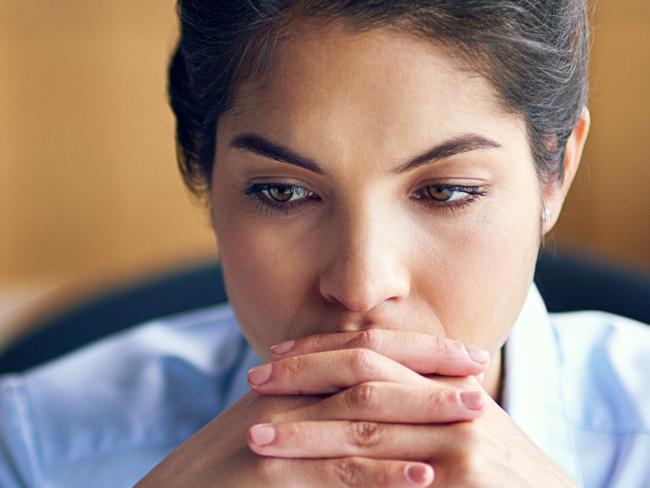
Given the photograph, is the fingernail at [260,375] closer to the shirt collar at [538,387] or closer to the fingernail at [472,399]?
the fingernail at [472,399]

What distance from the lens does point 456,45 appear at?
3.29 ft

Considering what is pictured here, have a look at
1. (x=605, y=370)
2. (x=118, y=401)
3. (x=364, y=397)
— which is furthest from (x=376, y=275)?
(x=118, y=401)

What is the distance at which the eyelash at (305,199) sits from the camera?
40.6 inches

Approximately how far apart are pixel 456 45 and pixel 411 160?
125mm

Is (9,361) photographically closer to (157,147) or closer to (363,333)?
(363,333)

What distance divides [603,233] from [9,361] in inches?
72.4

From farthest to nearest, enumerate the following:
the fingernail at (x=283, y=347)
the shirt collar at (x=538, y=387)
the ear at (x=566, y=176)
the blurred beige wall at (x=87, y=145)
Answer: the blurred beige wall at (x=87, y=145), the shirt collar at (x=538, y=387), the ear at (x=566, y=176), the fingernail at (x=283, y=347)

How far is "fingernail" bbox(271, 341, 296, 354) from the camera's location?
1.03 m

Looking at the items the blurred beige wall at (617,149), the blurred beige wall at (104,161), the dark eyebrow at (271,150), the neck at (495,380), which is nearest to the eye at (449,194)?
the dark eyebrow at (271,150)

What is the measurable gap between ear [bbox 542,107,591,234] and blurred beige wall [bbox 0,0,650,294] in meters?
1.66

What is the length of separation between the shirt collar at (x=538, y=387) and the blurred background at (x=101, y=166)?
1.59 meters

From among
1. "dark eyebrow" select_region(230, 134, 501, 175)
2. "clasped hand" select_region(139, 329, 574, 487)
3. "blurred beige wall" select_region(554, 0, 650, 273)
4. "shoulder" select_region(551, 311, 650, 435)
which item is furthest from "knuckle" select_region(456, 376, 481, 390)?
"blurred beige wall" select_region(554, 0, 650, 273)

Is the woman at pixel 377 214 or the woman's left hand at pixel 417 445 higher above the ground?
the woman at pixel 377 214

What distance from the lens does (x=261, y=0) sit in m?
1.04
